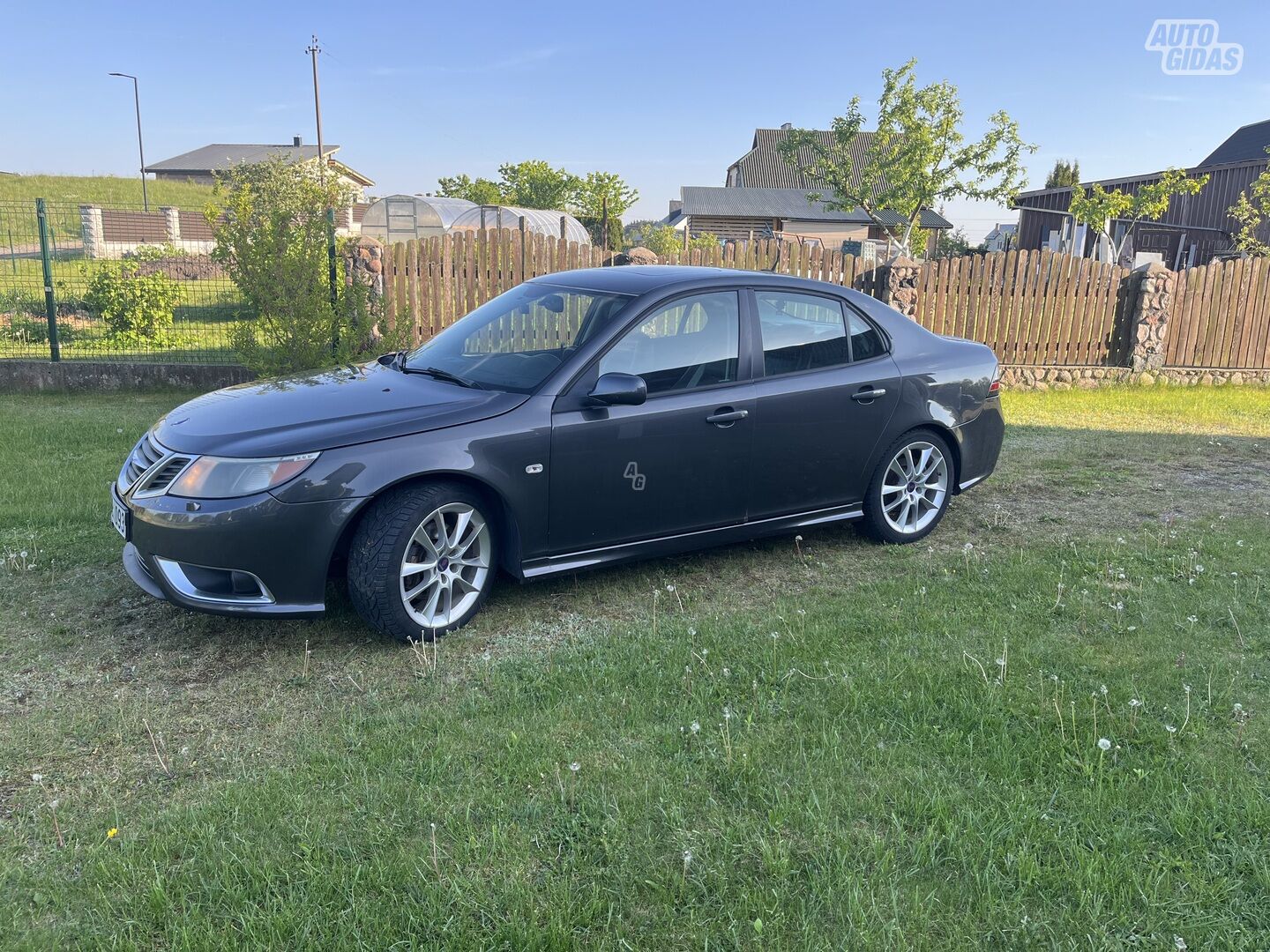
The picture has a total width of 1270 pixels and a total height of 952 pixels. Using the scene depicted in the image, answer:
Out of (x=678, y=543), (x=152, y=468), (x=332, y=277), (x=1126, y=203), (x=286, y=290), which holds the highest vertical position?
(x=1126, y=203)

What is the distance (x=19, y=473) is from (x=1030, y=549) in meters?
6.73

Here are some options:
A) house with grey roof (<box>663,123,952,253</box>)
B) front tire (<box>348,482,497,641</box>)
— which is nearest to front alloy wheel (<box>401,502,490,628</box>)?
front tire (<box>348,482,497,641</box>)

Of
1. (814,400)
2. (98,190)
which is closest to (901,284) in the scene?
(814,400)

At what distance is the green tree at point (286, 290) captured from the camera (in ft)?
28.4

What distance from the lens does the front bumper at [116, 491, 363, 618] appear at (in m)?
3.76

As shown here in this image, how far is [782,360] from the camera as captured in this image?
5.05m

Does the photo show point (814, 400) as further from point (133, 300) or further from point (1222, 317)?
point (133, 300)

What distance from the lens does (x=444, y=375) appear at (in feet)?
15.6

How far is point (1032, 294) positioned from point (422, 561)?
1071cm

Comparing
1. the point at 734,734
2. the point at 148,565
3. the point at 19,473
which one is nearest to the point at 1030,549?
the point at 734,734

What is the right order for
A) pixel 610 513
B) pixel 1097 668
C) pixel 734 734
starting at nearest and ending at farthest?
pixel 734 734 < pixel 1097 668 < pixel 610 513

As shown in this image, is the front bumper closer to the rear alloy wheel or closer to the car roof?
the car roof

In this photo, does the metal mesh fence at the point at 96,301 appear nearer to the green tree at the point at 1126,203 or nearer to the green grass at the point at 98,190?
the green tree at the point at 1126,203

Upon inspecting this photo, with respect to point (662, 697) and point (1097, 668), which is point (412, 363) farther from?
point (1097, 668)
